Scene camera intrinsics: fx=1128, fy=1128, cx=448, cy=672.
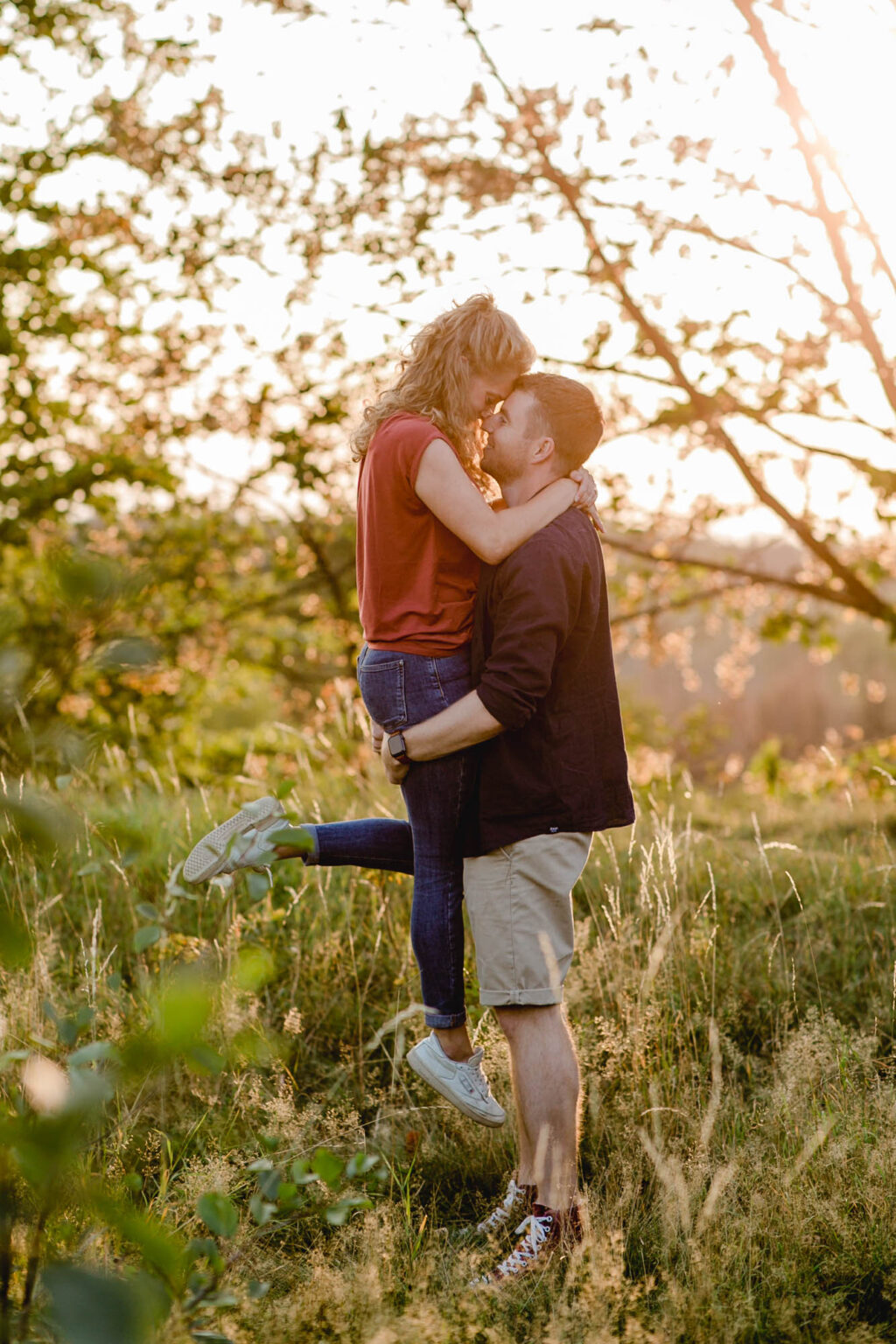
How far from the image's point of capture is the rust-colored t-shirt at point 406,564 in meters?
2.65

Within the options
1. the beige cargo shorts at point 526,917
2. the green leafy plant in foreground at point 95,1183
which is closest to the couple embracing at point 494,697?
the beige cargo shorts at point 526,917

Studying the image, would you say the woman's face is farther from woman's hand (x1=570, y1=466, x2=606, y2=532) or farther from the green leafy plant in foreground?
the green leafy plant in foreground

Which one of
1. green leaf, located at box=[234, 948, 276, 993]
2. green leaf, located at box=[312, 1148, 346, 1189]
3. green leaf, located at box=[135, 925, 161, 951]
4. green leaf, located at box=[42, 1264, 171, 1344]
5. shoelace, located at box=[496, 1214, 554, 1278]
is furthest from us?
shoelace, located at box=[496, 1214, 554, 1278]

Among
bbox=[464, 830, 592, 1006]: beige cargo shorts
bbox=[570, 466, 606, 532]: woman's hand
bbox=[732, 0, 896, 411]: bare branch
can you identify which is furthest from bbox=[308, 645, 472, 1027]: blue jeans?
bbox=[732, 0, 896, 411]: bare branch

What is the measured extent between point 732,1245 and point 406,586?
1611mm

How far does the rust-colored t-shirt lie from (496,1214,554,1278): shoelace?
128 cm

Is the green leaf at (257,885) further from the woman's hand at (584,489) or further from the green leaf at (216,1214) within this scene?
the woman's hand at (584,489)

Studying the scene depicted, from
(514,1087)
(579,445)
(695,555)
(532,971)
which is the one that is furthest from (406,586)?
(695,555)

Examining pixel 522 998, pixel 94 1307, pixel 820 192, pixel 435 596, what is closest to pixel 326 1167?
pixel 94 1307

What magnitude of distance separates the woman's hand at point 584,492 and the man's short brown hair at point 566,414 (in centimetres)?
5

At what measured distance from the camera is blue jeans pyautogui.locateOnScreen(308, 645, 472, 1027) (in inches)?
104

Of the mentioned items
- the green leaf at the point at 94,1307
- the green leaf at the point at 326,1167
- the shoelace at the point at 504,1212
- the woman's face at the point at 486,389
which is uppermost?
the woman's face at the point at 486,389

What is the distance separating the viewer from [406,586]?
2.70 meters

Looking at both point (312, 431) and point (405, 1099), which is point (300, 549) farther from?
point (405, 1099)
